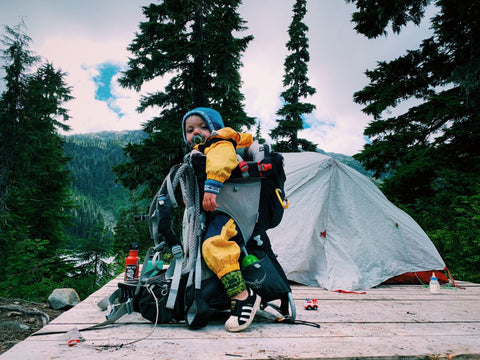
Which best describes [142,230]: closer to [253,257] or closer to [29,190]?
[29,190]

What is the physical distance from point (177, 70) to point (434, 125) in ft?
29.0

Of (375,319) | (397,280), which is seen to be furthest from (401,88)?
(375,319)

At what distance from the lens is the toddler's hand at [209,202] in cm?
158

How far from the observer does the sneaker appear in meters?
1.49

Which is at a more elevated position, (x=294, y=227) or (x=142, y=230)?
(x=294, y=227)

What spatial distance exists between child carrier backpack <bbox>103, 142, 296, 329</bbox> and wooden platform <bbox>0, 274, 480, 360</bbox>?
106mm

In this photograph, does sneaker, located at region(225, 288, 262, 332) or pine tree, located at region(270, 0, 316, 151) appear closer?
sneaker, located at region(225, 288, 262, 332)

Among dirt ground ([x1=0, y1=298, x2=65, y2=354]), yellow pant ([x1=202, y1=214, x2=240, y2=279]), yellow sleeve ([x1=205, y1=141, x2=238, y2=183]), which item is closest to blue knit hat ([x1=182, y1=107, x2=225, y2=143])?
yellow sleeve ([x1=205, y1=141, x2=238, y2=183])

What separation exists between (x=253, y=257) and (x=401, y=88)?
9.65 metres

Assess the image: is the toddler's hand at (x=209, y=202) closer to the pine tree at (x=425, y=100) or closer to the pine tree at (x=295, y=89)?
the pine tree at (x=425, y=100)

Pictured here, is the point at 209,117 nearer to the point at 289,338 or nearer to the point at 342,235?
the point at 289,338

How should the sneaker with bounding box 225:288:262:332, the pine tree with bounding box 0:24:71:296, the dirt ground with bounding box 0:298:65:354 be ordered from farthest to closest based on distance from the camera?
the pine tree with bounding box 0:24:71:296
the dirt ground with bounding box 0:298:65:354
the sneaker with bounding box 225:288:262:332

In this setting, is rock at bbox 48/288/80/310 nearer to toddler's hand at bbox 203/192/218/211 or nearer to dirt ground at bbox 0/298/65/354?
dirt ground at bbox 0/298/65/354

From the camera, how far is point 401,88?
9195 mm
